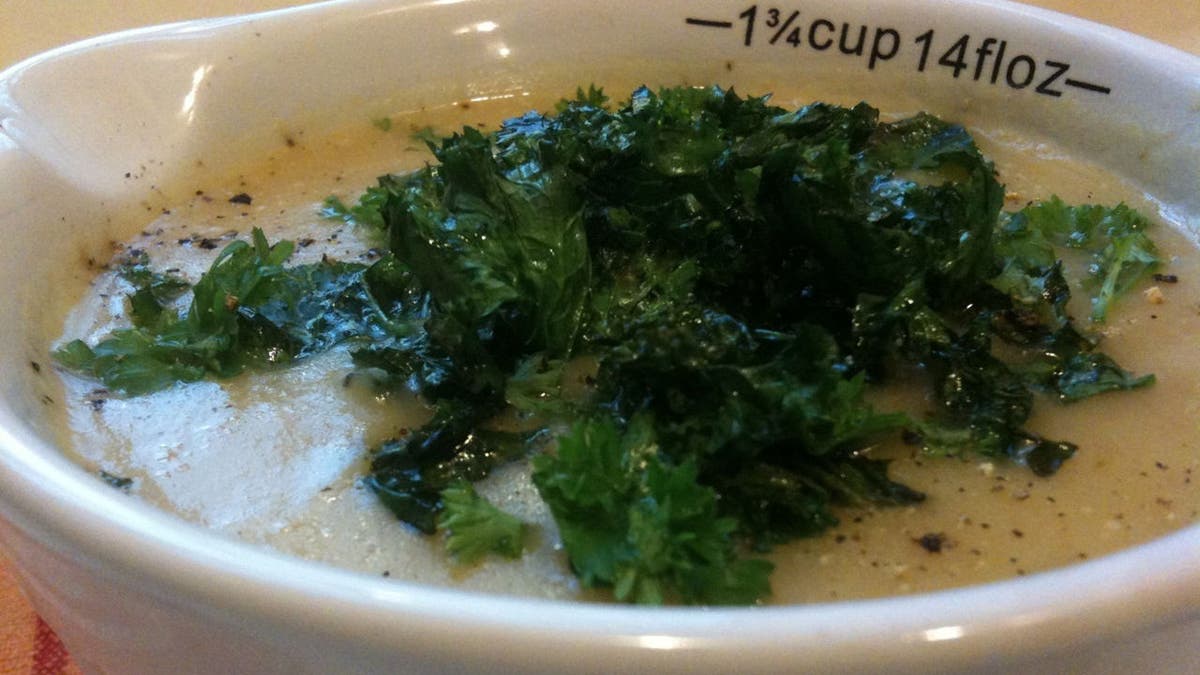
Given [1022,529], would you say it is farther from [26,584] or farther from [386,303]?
[26,584]

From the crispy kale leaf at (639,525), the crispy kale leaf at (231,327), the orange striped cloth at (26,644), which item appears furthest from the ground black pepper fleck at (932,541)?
the orange striped cloth at (26,644)

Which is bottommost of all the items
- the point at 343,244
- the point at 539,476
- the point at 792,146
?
the point at 343,244

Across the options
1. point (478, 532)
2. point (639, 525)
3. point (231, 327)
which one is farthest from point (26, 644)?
point (639, 525)

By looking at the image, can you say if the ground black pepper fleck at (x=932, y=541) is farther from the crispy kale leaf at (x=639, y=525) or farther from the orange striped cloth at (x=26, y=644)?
the orange striped cloth at (x=26, y=644)

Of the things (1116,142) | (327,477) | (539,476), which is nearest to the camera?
(539,476)

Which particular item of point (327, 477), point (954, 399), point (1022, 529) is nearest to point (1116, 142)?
point (954, 399)

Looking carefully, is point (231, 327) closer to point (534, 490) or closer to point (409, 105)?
point (534, 490)
